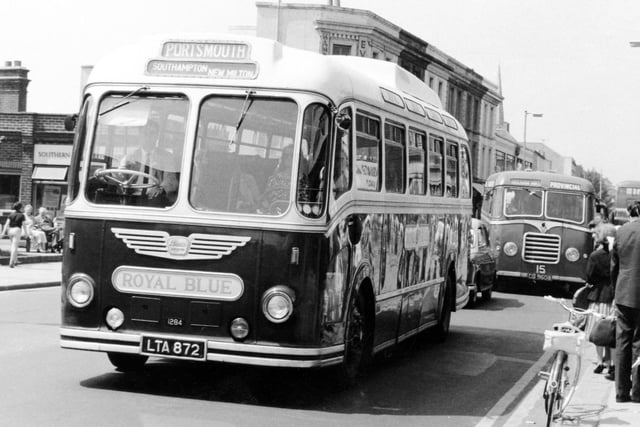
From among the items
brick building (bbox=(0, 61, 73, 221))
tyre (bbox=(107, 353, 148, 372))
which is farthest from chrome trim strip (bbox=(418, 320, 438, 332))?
brick building (bbox=(0, 61, 73, 221))

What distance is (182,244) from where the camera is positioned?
856 cm

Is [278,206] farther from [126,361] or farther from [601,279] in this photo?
[601,279]

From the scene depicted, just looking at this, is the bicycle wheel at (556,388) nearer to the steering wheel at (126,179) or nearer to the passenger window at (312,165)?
the passenger window at (312,165)

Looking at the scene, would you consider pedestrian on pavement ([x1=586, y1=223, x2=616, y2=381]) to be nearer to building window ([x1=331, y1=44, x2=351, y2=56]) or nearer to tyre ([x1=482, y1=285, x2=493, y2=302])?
tyre ([x1=482, y1=285, x2=493, y2=302])

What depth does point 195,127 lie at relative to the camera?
8.64m

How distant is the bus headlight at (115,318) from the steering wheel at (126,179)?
3.47 ft

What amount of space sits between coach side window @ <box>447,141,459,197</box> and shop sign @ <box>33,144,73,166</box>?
105 ft

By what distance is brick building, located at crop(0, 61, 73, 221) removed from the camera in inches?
1746

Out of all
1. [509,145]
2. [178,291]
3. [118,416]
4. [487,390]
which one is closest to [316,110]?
[178,291]

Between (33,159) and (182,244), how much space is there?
3806 cm

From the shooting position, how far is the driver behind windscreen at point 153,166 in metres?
8.64

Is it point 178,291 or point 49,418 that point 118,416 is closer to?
point 49,418

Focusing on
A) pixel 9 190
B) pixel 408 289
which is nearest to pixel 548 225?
pixel 408 289

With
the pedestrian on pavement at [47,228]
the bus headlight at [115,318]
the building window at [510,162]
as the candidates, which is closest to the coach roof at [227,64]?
the bus headlight at [115,318]
